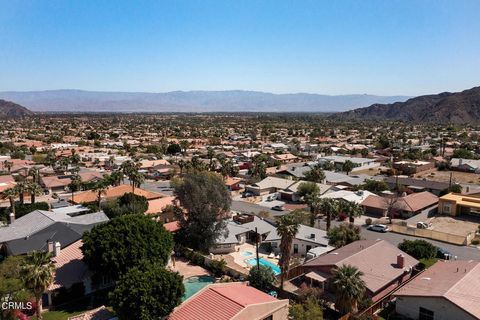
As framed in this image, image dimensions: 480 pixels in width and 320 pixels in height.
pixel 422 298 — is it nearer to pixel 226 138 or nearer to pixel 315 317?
pixel 315 317

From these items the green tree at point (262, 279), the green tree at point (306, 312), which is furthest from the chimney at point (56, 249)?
the green tree at point (306, 312)

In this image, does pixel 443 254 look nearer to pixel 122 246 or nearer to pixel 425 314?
pixel 425 314

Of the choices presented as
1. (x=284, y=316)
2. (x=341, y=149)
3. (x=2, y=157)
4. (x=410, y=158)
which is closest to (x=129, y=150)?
(x=2, y=157)

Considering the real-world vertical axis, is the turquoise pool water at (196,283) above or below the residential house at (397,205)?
below

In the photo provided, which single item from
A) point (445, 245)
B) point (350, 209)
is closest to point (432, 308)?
point (445, 245)

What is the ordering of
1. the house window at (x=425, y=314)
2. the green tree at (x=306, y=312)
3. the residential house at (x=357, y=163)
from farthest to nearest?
1. the residential house at (x=357, y=163)
2. the house window at (x=425, y=314)
3. the green tree at (x=306, y=312)

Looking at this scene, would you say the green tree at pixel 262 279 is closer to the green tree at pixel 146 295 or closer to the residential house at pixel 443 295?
the green tree at pixel 146 295
